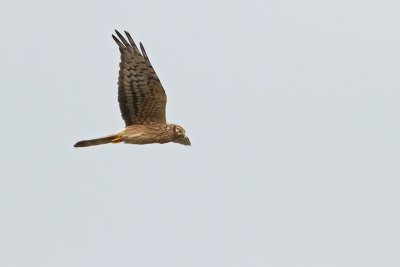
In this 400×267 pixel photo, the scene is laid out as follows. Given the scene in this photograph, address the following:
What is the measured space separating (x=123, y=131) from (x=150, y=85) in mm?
996

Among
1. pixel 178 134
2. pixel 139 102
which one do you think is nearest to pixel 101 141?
pixel 139 102

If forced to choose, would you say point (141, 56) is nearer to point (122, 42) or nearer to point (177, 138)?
point (122, 42)

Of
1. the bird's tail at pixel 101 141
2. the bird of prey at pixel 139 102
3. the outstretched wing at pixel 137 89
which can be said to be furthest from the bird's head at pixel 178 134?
the bird's tail at pixel 101 141

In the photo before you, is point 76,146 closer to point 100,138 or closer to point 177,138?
point 100,138

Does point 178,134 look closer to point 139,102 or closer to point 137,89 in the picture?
Result: point 139,102

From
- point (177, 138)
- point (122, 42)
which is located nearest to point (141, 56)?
point (122, 42)

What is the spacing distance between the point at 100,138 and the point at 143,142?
2.75 feet

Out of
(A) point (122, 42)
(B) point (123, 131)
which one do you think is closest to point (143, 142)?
(B) point (123, 131)

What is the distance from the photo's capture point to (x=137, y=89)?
2409cm

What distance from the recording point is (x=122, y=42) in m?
23.7

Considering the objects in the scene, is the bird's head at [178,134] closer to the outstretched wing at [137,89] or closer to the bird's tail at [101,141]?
the outstretched wing at [137,89]

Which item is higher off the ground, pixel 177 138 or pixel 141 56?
pixel 141 56

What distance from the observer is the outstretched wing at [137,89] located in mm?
23766

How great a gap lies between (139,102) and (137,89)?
0.29 metres
